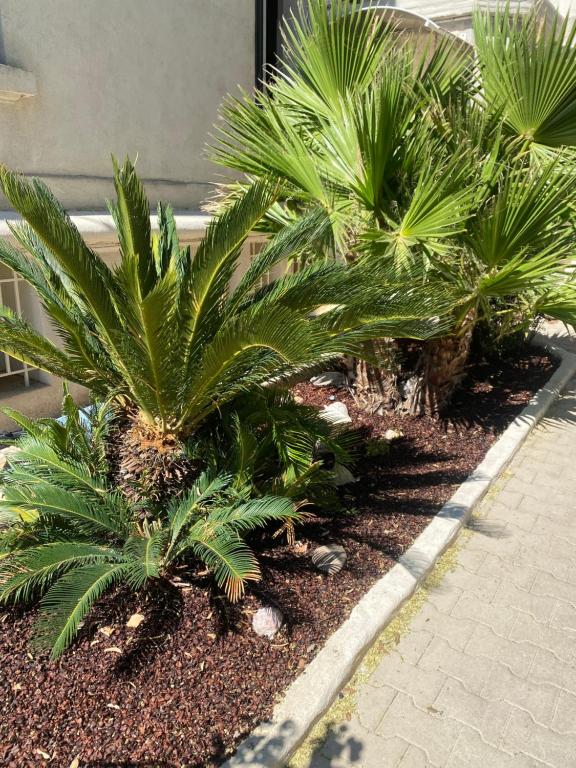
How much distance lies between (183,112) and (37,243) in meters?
4.44

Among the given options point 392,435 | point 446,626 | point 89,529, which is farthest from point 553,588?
point 89,529

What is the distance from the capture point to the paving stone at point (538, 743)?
2395 millimetres

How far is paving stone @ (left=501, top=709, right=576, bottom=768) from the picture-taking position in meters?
2.39

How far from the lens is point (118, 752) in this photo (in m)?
2.28

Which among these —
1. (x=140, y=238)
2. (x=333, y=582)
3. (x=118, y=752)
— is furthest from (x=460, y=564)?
(x=140, y=238)

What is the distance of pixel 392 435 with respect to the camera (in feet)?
16.8

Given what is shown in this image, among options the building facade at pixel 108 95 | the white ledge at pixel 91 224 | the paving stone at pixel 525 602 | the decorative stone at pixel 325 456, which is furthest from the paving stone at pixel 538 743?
the building facade at pixel 108 95

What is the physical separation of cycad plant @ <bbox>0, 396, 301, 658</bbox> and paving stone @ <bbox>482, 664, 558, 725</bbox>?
1.31 meters

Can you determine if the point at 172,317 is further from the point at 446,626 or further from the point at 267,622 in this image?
the point at 446,626

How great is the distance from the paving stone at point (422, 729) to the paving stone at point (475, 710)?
2.3 inches

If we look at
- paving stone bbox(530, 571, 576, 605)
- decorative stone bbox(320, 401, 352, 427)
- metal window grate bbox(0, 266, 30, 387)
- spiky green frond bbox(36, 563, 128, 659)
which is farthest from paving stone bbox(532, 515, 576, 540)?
metal window grate bbox(0, 266, 30, 387)

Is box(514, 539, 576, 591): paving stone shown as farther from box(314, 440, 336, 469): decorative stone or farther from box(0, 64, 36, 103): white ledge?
box(0, 64, 36, 103): white ledge

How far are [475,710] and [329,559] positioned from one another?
1.10m

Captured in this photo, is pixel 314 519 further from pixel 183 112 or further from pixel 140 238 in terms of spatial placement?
pixel 183 112
